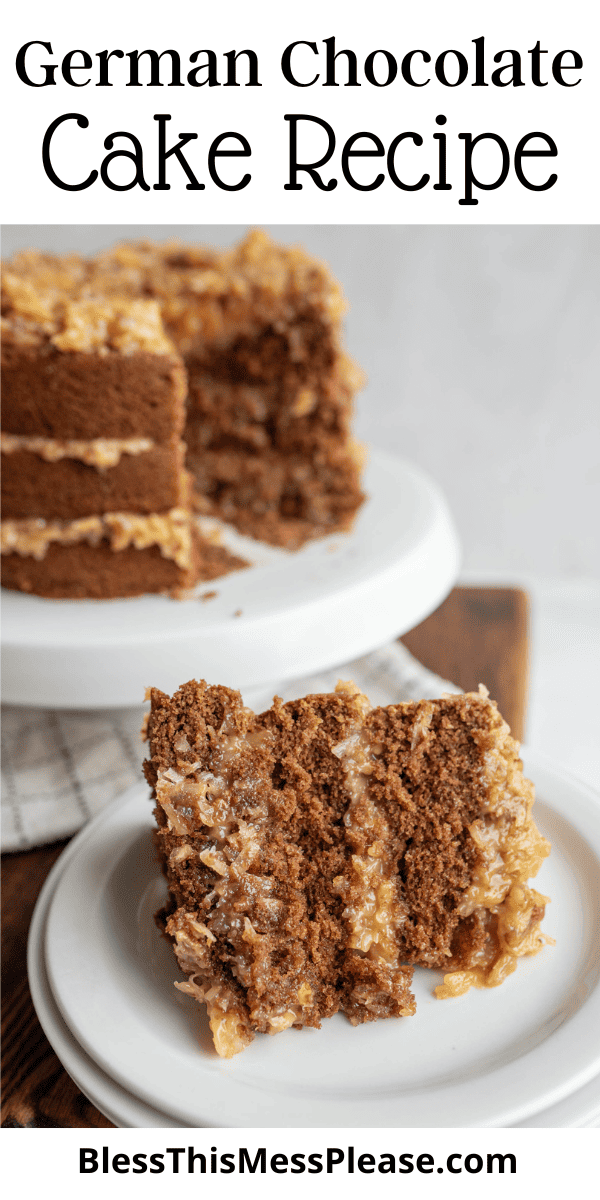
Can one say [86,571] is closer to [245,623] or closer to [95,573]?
[95,573]

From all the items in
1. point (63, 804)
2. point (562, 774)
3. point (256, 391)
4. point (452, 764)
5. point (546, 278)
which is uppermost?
point (546, 278)

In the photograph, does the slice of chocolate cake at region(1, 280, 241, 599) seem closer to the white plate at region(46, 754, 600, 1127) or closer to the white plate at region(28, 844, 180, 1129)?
the white plate at region(46, 754, 600, 1127)

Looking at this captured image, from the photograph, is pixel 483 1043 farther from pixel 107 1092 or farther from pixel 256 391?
pixel 256 391

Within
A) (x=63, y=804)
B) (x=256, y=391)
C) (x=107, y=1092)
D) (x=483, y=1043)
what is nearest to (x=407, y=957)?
(x=483, y=1043)

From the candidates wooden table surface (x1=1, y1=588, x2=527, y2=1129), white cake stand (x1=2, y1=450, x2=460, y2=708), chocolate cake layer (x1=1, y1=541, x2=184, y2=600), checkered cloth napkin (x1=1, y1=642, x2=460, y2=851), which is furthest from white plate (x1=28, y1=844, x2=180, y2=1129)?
chocolate cake layer (x1=1, y1=541, x2=184, y2=600)

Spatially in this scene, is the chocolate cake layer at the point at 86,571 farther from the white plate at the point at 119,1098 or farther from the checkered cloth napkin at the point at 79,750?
the white plate at the point at 119,1098

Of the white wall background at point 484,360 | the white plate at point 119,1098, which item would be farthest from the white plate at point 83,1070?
the white wall background at point 484,360

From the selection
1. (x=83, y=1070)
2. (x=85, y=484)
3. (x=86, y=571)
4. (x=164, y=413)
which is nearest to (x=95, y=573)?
(x=86, y=571)
